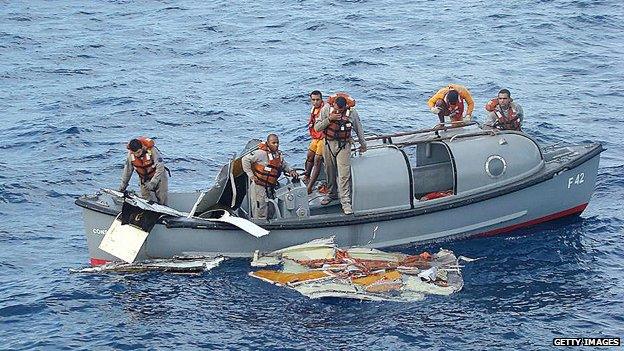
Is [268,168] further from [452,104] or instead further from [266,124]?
[266,124]

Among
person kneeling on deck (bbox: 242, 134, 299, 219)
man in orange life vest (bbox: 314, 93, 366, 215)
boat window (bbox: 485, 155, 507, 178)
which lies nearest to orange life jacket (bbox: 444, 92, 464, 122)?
boat window (bbox: 485, 155, 507, 178)

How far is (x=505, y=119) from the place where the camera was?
81.7ft

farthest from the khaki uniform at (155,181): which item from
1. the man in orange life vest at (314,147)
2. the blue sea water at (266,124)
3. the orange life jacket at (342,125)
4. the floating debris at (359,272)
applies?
the orange life jacket at (342,125)

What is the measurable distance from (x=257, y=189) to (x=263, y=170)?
0.49 metres

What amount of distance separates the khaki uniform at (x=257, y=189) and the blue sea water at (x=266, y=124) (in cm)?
121

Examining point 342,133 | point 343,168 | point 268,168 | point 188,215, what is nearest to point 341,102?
point 342,133

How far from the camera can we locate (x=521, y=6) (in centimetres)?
4709

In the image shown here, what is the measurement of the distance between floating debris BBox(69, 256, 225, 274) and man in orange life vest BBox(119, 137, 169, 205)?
1.56 meters

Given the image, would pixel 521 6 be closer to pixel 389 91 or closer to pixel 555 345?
pixel 389 91

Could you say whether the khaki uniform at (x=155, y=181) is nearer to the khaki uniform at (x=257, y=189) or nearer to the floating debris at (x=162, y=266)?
the floating debris at (x=162, y=266)

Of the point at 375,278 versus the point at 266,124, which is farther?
the point at 266,124

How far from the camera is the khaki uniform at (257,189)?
22.8 meters

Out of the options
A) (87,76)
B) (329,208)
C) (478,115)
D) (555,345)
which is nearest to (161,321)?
(329,208)

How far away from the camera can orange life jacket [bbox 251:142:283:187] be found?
74.6 ft
